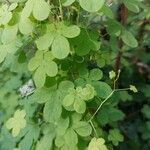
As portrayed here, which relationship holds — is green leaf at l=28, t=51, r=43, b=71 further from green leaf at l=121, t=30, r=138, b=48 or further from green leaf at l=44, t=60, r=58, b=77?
green leaf at l=121, t=30, r=138, b=48

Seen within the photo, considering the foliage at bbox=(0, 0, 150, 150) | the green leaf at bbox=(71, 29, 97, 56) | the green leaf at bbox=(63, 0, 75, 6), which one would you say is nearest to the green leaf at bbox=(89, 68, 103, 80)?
the foliage at bbox=(0, 0, 150, 150)

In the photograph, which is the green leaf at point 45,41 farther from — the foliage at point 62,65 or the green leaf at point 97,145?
the green leaf at point 97,145

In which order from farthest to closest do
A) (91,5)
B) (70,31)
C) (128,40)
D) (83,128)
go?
1. (128,40)
2. (83,128)
3. (70,31)
4. (91,5)

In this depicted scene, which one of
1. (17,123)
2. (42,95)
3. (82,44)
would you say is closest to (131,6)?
(82,44)

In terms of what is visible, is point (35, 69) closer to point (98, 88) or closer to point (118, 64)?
point (98, 88)

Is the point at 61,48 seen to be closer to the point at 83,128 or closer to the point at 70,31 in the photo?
the point at 70,31

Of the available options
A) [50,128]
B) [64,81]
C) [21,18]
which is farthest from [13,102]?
[21,18]
